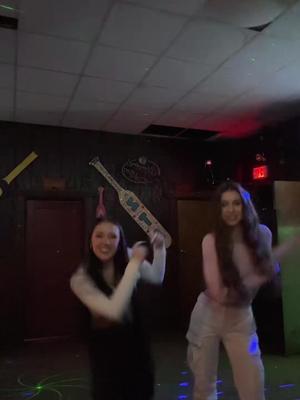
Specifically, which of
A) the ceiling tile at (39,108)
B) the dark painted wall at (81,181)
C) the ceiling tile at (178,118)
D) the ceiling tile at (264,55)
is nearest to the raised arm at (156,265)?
the ceiling tile at (264,55)

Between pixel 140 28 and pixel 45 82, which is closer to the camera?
pixel 140 28

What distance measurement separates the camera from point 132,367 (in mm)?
1514

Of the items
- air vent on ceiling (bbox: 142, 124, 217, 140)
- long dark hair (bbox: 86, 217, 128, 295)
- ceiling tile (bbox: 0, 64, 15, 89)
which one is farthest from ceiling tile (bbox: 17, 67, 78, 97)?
long dark hair (bbox: 86, 217, 128, 295)

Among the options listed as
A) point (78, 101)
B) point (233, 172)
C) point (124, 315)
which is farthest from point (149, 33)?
point (233, 172)

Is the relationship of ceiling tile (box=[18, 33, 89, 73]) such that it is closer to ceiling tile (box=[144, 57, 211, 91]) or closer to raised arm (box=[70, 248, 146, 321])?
ceiling tile (box=[144, 57, 211, 91])

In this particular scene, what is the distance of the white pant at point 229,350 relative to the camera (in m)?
1.78

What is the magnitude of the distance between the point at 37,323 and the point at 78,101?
9.01 ft

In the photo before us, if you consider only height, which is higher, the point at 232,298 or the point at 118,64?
the point at 118,64

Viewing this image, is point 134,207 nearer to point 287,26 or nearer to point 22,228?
point 22,228

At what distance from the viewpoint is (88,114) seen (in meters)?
4.57

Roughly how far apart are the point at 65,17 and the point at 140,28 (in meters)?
0.51

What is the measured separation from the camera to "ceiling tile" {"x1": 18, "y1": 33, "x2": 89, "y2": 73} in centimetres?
290

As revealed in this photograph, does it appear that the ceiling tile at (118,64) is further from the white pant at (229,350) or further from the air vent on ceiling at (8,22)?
the white pant at (229,350)

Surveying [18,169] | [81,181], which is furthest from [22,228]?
[81,181]
